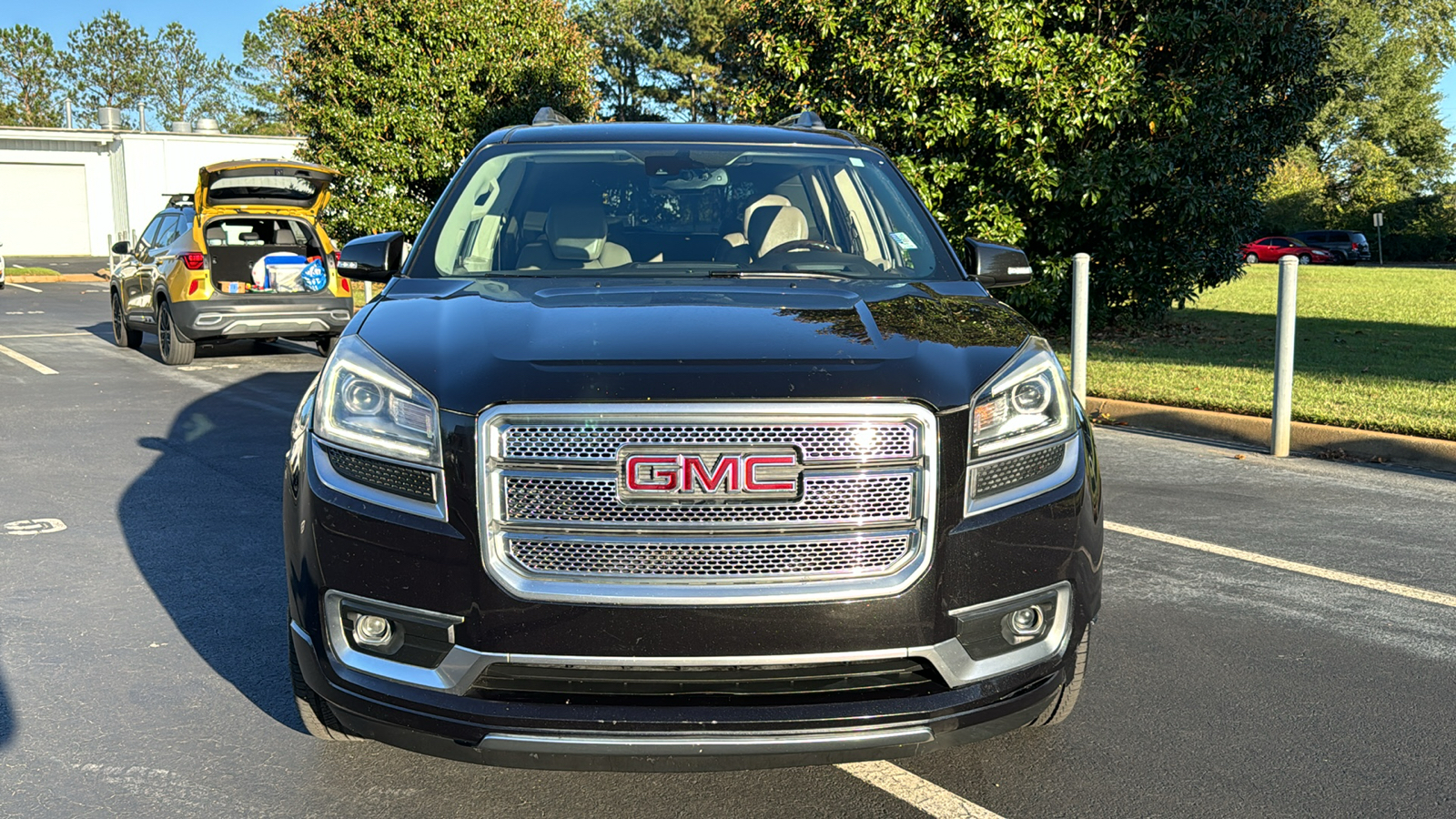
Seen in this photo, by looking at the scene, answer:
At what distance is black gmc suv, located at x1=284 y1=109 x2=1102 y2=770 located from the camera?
2750mm

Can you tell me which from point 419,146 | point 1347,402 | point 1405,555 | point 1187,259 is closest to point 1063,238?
point 1187,259

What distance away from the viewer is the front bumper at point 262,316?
42.7ft

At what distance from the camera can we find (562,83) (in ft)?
72.4

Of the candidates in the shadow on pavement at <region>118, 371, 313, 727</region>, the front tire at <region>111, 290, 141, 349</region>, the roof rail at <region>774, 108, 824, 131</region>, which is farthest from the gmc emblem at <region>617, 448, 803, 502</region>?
the front tire at <region>111, 290, 141, 349</region>

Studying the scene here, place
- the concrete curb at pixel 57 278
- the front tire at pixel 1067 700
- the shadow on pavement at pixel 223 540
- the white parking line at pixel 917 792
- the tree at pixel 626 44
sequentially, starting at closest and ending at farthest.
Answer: the white parking line at pixel 917 792, the front tire at pixel 1067 700, the shadow on pavement at pixel 223 540, the concrete curb at pixel 57 278, the tree at pixel 626 44

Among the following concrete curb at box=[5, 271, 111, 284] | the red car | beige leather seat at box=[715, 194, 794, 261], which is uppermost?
beige leather seat at box=[715, 194, 794, 261]

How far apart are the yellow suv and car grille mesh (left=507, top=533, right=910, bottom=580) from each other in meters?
11.3

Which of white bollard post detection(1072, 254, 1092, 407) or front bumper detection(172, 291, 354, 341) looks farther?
front bumper detection(172, 291, 354, 341)

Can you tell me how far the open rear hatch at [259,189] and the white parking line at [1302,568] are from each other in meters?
9.88

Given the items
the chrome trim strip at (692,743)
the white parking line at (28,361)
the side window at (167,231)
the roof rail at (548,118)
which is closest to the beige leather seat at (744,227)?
the roof rail at (548,118)

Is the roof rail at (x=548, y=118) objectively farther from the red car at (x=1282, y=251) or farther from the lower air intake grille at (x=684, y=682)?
the red car at (x=1282, y=251)

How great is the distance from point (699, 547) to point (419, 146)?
19.3m

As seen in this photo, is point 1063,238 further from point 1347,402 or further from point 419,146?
point 419,146

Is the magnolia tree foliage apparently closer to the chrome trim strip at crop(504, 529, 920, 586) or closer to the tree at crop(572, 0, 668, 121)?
the chrome trim strip at crop(504, 529, 920, 586)
